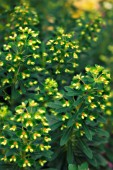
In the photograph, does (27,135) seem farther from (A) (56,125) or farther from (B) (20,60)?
(B) (20,60)

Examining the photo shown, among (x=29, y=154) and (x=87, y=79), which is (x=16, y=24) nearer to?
(x=87, y=79)

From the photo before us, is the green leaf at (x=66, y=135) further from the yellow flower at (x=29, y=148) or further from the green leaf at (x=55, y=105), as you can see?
the yellow flower at (x=29, y=148)

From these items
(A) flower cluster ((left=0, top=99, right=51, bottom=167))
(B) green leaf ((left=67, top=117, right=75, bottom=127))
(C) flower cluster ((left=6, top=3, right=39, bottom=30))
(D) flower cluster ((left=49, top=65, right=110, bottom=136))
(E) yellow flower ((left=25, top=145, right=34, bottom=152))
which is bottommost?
(E) yellow flower ((left=25, top=145, right=34, bottom=152))

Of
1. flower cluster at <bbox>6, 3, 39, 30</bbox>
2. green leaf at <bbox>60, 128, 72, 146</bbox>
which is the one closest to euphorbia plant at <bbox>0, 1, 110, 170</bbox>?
green leaf at <bbox>60, 128, 72, 146</bbox>

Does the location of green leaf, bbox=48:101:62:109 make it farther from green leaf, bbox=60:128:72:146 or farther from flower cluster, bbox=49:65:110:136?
green leaf, bbox=60:128:72:146

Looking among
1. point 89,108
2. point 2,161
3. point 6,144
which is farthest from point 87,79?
point 2,161

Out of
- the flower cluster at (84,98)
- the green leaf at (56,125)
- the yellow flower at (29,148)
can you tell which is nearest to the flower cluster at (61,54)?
the flower cluster at (84,98)

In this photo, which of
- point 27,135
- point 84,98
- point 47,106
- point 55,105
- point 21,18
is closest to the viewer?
point 27,135

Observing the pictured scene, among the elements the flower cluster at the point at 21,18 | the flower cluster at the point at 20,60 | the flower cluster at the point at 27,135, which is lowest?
the flower cluster at the point at 27,135

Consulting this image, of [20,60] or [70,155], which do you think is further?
[70,155]

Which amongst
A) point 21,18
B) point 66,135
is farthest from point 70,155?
point 21,18
